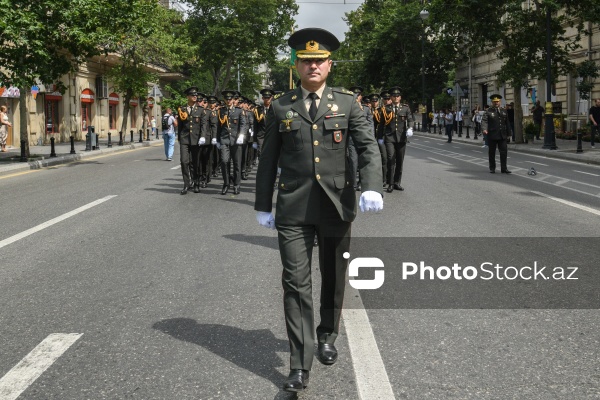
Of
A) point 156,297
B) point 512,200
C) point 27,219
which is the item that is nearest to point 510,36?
point 512,200

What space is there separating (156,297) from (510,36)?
3250cm

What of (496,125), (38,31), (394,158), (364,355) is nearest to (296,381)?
(364,355)

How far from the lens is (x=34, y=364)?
414 centimetres

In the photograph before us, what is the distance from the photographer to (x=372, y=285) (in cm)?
617

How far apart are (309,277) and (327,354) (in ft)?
1.56

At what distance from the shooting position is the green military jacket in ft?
13.2

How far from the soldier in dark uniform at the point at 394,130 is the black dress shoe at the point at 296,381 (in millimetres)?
10090

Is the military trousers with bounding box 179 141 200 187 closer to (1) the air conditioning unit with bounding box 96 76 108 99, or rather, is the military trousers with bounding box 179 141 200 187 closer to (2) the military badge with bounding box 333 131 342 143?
(2) the military badge with bounding box 333 131 342 143

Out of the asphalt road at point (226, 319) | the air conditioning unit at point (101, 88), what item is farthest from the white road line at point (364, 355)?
the air conditioning unit at point (101, 88)

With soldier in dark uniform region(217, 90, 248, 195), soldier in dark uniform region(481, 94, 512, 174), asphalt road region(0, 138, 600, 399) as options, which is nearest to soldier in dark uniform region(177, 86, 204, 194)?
soldier in dark uniform region(217, 90, 248, 195)

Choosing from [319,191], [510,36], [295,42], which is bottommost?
[319,191]

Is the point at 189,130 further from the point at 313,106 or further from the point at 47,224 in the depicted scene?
the point at 313,106

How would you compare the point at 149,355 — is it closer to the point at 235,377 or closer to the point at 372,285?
the point at 235,377

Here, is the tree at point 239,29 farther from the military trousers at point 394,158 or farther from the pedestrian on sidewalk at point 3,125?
the military trousers at point 394,158
